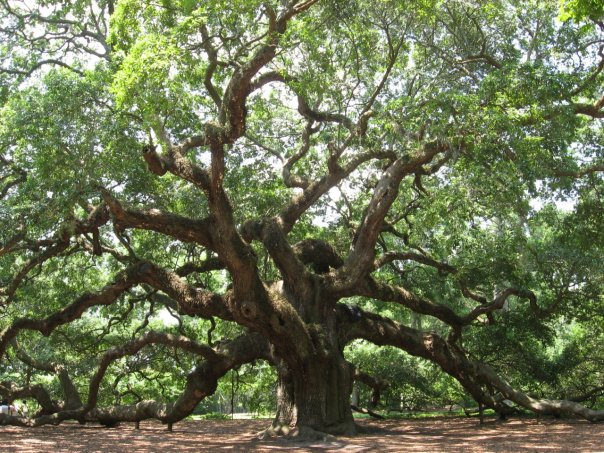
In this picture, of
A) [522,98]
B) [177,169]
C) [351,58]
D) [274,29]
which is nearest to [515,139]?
[522,98]

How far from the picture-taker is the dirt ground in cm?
805

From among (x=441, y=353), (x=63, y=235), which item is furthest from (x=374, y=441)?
(x=63, y=235)

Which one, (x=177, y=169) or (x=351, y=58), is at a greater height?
(x=351, y=58)

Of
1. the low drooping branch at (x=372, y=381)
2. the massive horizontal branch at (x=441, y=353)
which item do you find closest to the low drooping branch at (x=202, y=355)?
the massive horizontal branch at (x=441, y=353)

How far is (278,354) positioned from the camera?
33.6ft

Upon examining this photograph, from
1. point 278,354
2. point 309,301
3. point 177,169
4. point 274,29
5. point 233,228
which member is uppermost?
point 274,29

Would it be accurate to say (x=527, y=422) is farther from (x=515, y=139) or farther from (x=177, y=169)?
(x=177, y=169)

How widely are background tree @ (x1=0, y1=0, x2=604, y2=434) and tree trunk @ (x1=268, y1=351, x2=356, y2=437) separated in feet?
0.11

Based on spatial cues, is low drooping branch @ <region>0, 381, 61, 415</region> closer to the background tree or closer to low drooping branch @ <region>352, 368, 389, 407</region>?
the background tree

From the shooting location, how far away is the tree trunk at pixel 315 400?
9.63 meters

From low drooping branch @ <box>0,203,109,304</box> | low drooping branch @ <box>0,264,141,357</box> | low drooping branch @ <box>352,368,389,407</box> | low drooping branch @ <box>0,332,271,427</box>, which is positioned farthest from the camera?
low drooping branch @ <box>352,368,389,407</box>

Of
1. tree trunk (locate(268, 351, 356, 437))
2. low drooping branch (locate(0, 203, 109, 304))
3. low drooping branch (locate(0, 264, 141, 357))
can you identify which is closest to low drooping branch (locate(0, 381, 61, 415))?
low drooping branch (locate(0, 264, 141, 357))

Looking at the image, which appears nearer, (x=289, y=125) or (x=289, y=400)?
(x=289, y=400)

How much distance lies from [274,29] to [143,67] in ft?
6.11
